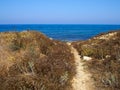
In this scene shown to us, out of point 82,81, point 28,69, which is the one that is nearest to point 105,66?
point 82,81

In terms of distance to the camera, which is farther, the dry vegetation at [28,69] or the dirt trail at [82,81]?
the dirt trail at [82,81]

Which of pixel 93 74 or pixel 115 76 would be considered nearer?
pixel 115 76

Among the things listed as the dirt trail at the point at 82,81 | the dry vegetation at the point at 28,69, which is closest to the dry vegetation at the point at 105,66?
the dirt trail at the point at 82,81

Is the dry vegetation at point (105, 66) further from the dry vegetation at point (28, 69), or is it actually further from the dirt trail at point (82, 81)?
the dry vegetation at point (28, 69)

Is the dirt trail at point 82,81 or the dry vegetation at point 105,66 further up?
the dry vegetation at point 105,66

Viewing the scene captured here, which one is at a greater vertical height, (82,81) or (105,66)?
(105,66)

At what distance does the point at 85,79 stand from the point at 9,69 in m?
3.64

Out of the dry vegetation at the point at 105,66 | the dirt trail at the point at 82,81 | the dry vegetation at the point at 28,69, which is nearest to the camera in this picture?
the dry vegetation at the point at 28,69

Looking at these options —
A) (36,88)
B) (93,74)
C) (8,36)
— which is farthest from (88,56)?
(36,88)

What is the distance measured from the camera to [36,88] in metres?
8.52

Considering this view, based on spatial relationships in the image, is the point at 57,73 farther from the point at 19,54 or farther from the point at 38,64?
the point at 19,54

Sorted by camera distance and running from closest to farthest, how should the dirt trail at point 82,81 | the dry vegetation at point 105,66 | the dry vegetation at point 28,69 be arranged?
the dry vegetation at point 28,69, the dry vegetation at point 105,66, the dirt trail at point 82,81

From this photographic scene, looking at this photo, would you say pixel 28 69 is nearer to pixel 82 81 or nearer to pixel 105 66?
pixel 82 81

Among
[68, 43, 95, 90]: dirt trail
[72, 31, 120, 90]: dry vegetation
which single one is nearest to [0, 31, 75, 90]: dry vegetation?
[68, 43, 95, 90]: dirt trail
